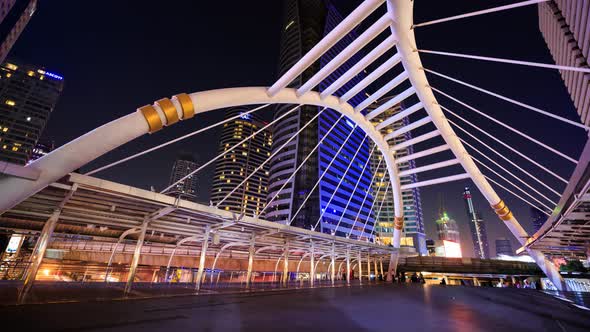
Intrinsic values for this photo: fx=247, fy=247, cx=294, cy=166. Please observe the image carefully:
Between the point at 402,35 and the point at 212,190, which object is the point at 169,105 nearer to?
the point at 402,35

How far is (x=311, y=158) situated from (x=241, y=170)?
3460 inches

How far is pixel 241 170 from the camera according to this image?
A: 17400 cm

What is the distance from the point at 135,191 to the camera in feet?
32.9

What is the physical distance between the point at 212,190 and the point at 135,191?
560 ft

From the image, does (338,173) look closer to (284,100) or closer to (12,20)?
(284,100)

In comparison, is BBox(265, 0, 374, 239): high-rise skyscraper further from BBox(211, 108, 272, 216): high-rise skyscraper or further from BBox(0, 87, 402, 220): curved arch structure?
BBox(0, 87, 402, 220): curved arch structure

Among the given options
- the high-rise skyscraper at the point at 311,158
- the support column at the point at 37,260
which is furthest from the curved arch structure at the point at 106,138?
the high-rise skyscraper at the point at 311,158

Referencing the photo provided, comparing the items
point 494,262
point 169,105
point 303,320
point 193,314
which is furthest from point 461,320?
point 494,262

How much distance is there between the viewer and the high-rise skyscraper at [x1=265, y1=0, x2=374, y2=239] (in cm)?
8919

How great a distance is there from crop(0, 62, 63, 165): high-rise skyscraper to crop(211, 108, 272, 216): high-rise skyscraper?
8970cm

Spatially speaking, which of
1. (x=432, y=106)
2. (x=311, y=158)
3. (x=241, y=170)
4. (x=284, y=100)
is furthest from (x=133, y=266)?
(x=241, y=170)

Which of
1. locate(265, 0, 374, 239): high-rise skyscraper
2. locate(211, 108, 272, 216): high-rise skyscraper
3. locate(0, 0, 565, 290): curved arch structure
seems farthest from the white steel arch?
locate(211, 108, 272, 216): high-rise skyscraper

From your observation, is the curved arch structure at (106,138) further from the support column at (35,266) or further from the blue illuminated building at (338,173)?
the blue illuminated building at (338,173)

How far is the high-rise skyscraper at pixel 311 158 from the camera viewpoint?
89188mm
